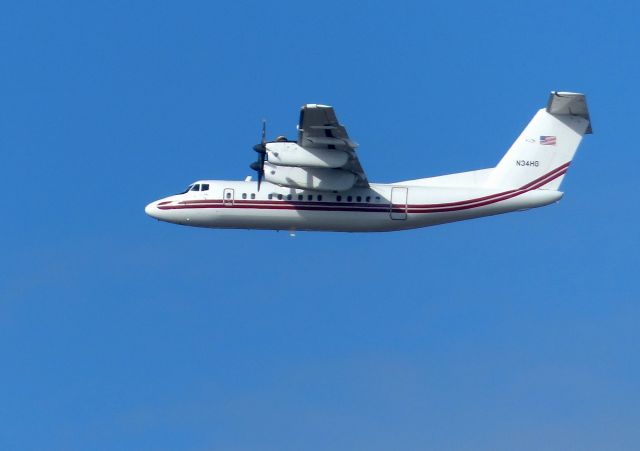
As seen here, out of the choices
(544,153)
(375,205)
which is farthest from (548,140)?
(375,205)

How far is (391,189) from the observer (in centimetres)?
5547

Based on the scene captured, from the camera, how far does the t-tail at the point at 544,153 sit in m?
55.6

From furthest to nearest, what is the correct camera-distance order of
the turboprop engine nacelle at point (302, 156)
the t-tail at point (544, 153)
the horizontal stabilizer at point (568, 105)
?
the t-tail at point (544, 153), the horizontal stabilizer at point (568, 105), the turboprop engine nacelle at point (302, 156)

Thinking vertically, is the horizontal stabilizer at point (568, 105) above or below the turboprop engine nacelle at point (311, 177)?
above

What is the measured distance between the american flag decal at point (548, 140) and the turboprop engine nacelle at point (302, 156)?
7.95m

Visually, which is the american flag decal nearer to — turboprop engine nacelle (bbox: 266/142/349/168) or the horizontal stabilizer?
the horizontal stabilizer

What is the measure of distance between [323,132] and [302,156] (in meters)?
1.28

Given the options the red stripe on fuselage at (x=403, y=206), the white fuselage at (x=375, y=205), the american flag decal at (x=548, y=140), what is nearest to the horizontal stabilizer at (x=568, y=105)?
the american flag decal at (x=548, y=140)

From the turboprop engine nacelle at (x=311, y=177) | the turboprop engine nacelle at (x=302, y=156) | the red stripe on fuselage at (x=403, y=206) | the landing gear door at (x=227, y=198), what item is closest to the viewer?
the turboprop engine nacelle at (x=302, y=156)

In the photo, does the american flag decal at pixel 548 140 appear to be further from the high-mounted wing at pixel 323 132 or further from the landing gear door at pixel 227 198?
the landing gear door at pixel 227 198

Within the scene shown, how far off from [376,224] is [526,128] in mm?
6933

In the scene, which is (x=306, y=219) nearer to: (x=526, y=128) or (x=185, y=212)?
(x=185, y=212)

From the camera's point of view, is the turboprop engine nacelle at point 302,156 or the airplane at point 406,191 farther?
the airplane at point 406,191

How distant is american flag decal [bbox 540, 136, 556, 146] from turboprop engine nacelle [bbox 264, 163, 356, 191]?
→ 7463mm
